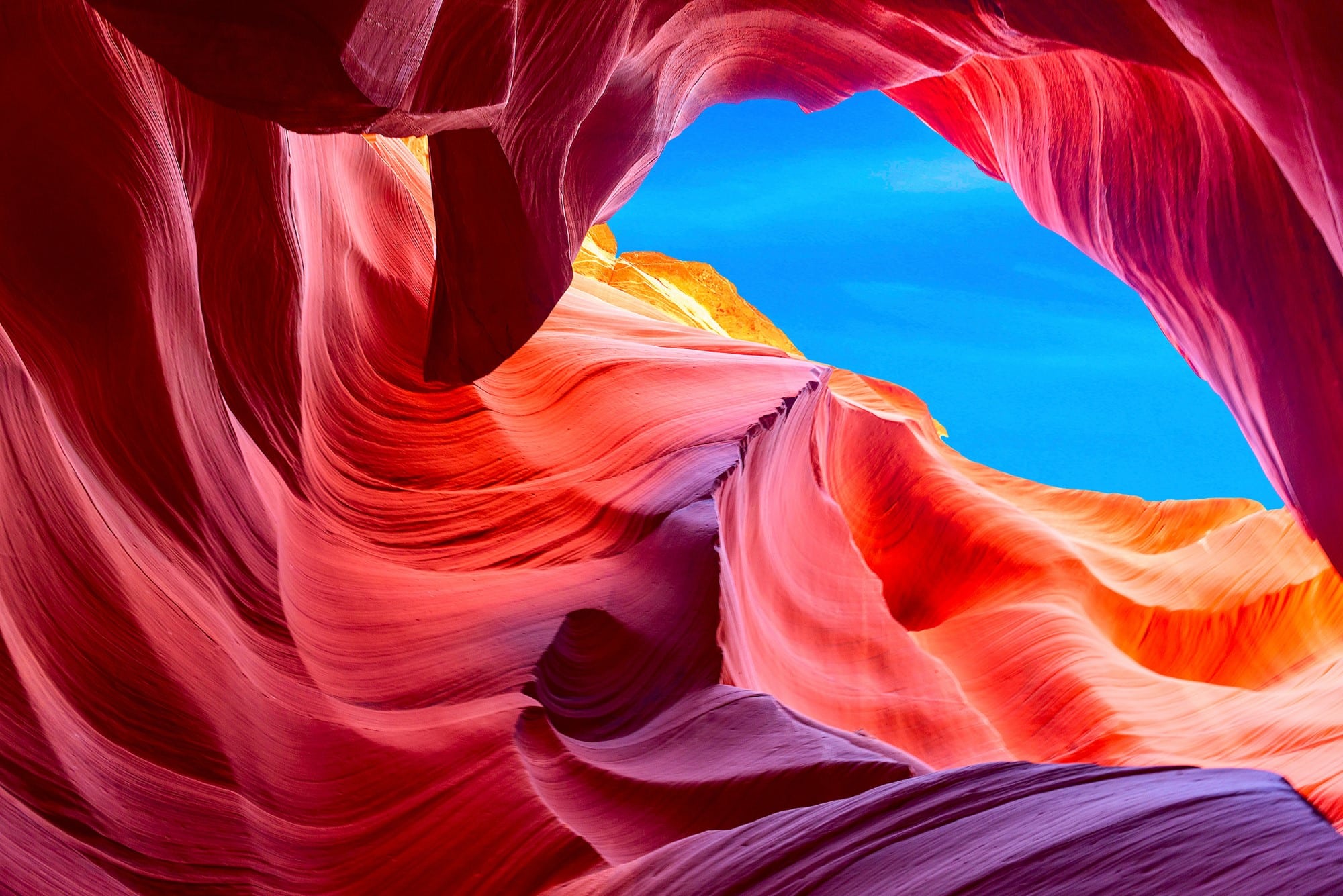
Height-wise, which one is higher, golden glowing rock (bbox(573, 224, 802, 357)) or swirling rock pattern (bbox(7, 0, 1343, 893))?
golden glowing rock (bbox(573, 224, 802, 357))

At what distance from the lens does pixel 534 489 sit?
516 centimetres

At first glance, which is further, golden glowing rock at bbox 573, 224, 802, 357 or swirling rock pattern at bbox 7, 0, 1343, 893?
golden glowing rock at bbox 573, 224, 802, 357

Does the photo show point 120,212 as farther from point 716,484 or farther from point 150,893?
point 716,484

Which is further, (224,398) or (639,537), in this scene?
(639,537)

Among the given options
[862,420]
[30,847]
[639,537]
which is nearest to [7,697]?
[30,847]

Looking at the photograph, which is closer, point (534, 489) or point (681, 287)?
point (534, 489)

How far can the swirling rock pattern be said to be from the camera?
2287 millimetres

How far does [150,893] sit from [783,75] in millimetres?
5010

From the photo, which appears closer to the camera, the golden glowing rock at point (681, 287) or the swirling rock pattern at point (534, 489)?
the swirling rock pattern at point (534, 489)

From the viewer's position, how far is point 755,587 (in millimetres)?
5773

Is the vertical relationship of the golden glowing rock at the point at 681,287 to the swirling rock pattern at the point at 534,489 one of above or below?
above

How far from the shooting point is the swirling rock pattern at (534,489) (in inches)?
90.0

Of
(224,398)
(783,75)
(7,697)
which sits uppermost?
(783,75)

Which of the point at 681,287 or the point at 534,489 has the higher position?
the point at 681,287
